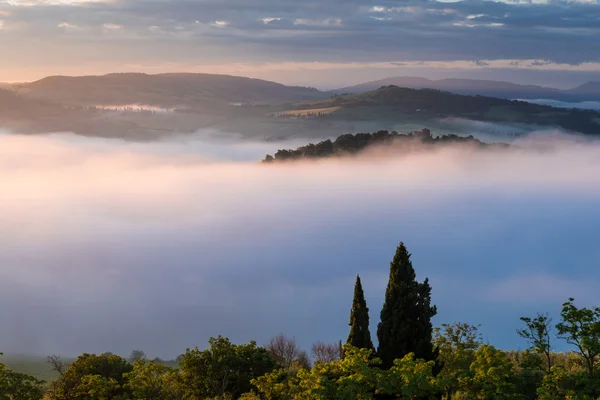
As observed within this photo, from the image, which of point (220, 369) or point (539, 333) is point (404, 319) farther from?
point (220, 369)

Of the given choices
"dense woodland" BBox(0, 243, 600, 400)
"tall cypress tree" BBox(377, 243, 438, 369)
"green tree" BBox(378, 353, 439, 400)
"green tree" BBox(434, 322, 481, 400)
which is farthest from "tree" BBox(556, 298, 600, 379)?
"tall cypress tree" BBox(377, 243, 438, 369)

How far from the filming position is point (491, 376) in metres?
42.5

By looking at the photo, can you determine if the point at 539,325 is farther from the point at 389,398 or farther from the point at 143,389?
the point at 143,389

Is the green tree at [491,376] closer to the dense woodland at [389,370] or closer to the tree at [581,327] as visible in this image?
the dense woodland at [389,370]

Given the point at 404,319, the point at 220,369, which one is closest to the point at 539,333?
the point at 404,319

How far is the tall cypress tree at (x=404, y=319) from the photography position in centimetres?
5000

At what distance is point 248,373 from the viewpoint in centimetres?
5178

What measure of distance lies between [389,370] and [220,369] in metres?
13.4

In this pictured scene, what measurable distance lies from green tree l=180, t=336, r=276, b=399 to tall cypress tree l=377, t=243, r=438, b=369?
27.4ft

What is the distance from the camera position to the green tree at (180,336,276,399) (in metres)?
49.2

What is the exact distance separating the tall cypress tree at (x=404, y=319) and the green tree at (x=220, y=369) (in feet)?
27.4

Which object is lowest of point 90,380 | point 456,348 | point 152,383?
point 152,383

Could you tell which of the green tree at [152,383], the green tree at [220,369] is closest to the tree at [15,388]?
the green tree at [152,383]

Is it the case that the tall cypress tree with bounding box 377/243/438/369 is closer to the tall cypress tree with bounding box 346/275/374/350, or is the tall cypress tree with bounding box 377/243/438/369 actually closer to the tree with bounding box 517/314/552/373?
the tall cypress tree with bounding box 346/275/374/350
